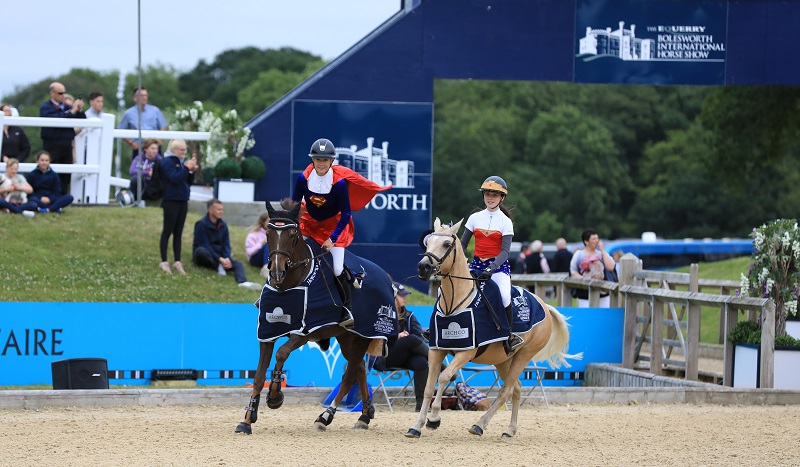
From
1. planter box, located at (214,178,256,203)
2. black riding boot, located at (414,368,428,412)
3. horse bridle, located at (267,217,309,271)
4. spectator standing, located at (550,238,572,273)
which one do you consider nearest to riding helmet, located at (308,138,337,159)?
horse bridle, located at (267,217,309,271)

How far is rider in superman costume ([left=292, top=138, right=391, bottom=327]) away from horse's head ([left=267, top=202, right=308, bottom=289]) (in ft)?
1.60

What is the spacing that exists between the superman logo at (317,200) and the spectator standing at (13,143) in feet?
35.3

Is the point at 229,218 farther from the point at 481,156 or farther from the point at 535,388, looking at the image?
the point at 481,156

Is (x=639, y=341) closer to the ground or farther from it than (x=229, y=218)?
closer to the ground

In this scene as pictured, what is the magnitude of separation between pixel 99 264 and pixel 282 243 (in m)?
9.00

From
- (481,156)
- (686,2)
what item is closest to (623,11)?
(686,2)

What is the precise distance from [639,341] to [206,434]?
344 inches

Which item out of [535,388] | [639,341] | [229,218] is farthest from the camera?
[229,218]

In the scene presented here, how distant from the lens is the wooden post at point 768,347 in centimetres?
1543

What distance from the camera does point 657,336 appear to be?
17578mm

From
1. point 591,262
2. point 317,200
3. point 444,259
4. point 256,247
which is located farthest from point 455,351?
point 256,247

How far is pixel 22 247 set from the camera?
1909cm

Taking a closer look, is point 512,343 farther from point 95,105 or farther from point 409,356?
point 95,105

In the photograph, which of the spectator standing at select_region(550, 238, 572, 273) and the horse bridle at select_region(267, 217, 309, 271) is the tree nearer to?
the spectator standing at select_region(550, 238, 572, 273)
